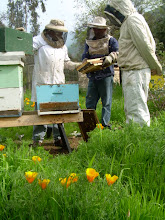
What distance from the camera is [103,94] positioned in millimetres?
4707

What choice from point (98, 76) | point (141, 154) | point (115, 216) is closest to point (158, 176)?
point (141, 154)

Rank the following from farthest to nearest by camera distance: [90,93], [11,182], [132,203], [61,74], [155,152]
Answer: [90,93]
[61,74]
[155,152]
[11,182]
[132,203]

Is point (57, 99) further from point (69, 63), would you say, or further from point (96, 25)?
point (96, 25)

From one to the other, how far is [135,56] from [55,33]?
134 cm

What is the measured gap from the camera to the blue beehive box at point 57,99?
3297 mm

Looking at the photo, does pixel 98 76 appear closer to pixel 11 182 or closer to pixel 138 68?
pixel 138 68

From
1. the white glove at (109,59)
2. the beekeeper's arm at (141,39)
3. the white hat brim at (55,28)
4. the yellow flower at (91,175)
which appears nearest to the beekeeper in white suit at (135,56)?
the beekeeper's arm at (141,39)

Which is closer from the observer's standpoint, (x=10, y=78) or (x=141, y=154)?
(x=141, y=154)

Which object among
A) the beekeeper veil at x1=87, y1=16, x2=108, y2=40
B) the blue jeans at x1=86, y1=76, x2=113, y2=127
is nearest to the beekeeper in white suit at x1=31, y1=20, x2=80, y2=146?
the beekeeper veil at x1=87, y1=16, x2=108, y2=40

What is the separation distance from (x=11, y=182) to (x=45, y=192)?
0.40 m

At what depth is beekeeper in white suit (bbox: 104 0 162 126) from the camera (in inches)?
140

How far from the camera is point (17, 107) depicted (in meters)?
3.19

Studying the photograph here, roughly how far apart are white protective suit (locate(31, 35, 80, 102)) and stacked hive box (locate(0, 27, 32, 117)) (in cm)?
110

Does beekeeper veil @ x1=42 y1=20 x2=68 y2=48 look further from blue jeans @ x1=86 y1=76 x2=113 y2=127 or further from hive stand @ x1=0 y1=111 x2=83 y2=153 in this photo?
hive stand @ x1=0 y1=111 x2=83 y2=153
